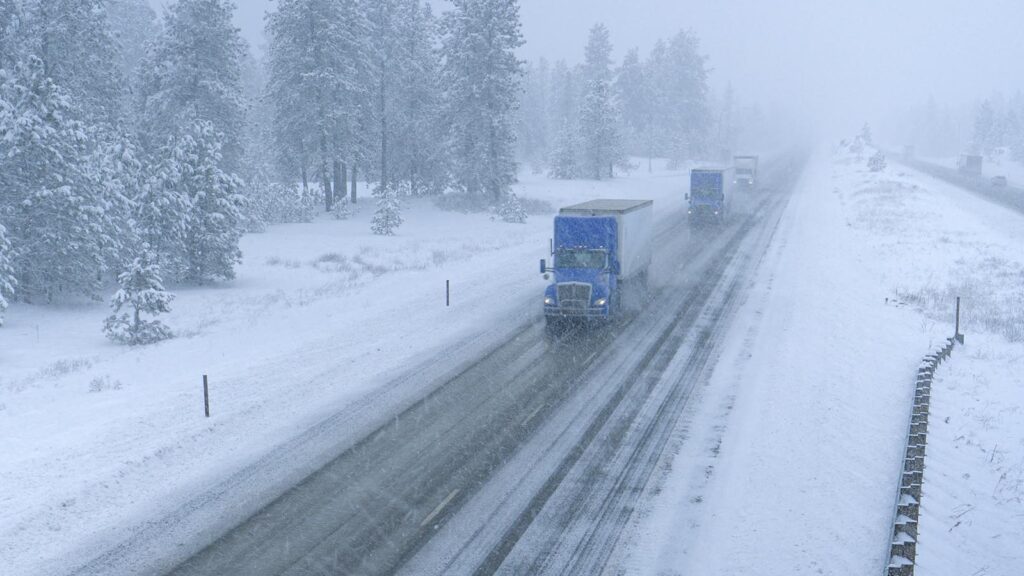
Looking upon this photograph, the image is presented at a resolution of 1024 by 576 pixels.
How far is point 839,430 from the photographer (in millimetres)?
13969

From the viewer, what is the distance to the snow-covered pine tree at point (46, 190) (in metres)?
24.6

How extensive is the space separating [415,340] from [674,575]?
1245cm

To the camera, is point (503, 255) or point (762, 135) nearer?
point (503, 255)

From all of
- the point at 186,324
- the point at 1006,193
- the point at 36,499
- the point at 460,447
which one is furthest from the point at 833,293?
the point at 1006,193

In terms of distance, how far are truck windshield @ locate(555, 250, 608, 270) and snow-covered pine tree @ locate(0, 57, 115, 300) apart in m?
16.0

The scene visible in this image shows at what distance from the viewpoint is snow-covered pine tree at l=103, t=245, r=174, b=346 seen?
2041cm

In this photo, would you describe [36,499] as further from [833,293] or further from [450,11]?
[450,11]

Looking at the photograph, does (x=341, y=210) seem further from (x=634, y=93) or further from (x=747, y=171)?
(x=634, y=93)

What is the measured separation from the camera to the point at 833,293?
2612cm

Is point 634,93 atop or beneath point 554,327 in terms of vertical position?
atop

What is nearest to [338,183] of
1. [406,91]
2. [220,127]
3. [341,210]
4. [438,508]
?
[341,210]

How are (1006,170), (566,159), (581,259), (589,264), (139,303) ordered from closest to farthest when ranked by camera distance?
(139,303)
(589,264)
(581,259)
(566,159)
(1006,170)

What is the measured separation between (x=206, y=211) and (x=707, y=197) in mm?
28931

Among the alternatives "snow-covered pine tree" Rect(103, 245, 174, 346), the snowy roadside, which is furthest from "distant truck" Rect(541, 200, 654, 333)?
"snow-covered pine tree" Rect(103, 245, 174, 346)
